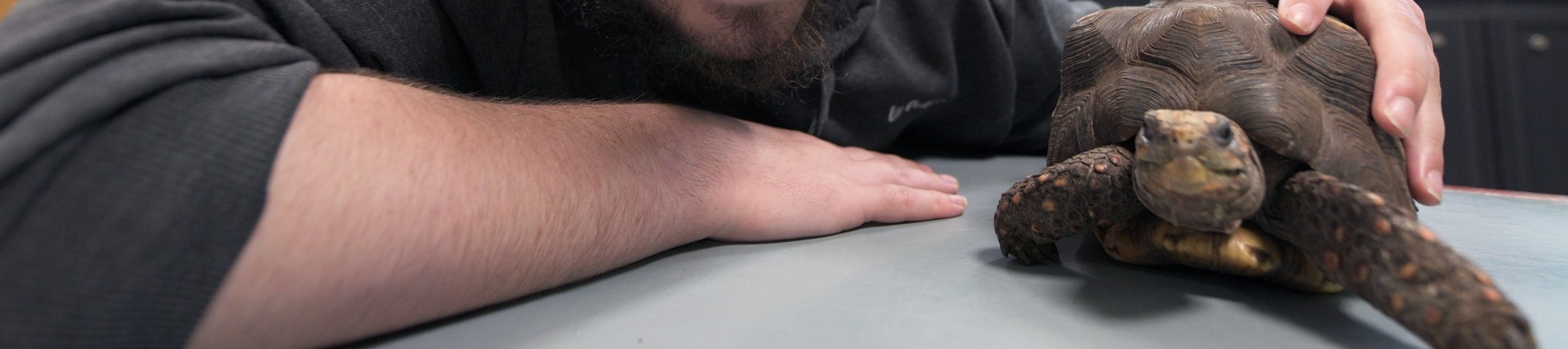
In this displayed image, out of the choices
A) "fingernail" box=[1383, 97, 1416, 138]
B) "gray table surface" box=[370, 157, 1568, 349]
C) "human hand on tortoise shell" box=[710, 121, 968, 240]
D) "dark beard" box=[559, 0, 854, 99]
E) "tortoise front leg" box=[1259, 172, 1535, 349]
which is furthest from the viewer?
"dark beard" box=[559, 0, 854, 99]

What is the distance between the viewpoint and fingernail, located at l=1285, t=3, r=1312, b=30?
0.82 metres

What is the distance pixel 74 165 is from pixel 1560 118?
3987 mm

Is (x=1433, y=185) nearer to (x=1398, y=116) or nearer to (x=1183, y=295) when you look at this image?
(x=1398, y=116)

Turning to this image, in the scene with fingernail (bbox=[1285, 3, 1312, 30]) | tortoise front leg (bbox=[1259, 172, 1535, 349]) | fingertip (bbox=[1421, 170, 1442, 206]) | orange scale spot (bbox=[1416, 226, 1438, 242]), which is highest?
fingernail (bbox=[1285, 3, 1312, 30])

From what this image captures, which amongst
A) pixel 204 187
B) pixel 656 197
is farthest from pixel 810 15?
pixel 204 187

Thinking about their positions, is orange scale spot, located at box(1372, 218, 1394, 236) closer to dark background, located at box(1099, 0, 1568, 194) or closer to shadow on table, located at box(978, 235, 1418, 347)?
shadow on table, located at box(978, 235, 1418, 347)

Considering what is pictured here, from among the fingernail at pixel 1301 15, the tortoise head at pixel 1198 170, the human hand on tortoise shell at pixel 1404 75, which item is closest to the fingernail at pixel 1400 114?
the human hand on tortoise shell at pixel 1404 75

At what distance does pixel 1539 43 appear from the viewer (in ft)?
9.34

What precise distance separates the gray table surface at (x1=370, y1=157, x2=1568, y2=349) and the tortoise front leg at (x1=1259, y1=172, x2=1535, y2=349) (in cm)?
7

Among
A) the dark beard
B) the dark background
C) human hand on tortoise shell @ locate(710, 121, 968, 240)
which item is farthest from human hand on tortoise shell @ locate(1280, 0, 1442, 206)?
the dark background

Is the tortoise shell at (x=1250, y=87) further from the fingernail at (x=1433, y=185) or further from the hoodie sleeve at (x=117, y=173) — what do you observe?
the hoodie sleeve at (x=117, y=173)

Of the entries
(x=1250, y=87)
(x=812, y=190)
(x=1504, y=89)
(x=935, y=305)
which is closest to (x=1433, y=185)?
(x=1250, y=87)

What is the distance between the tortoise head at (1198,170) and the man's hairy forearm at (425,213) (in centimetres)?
49

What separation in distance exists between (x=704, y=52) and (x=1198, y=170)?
76cm
